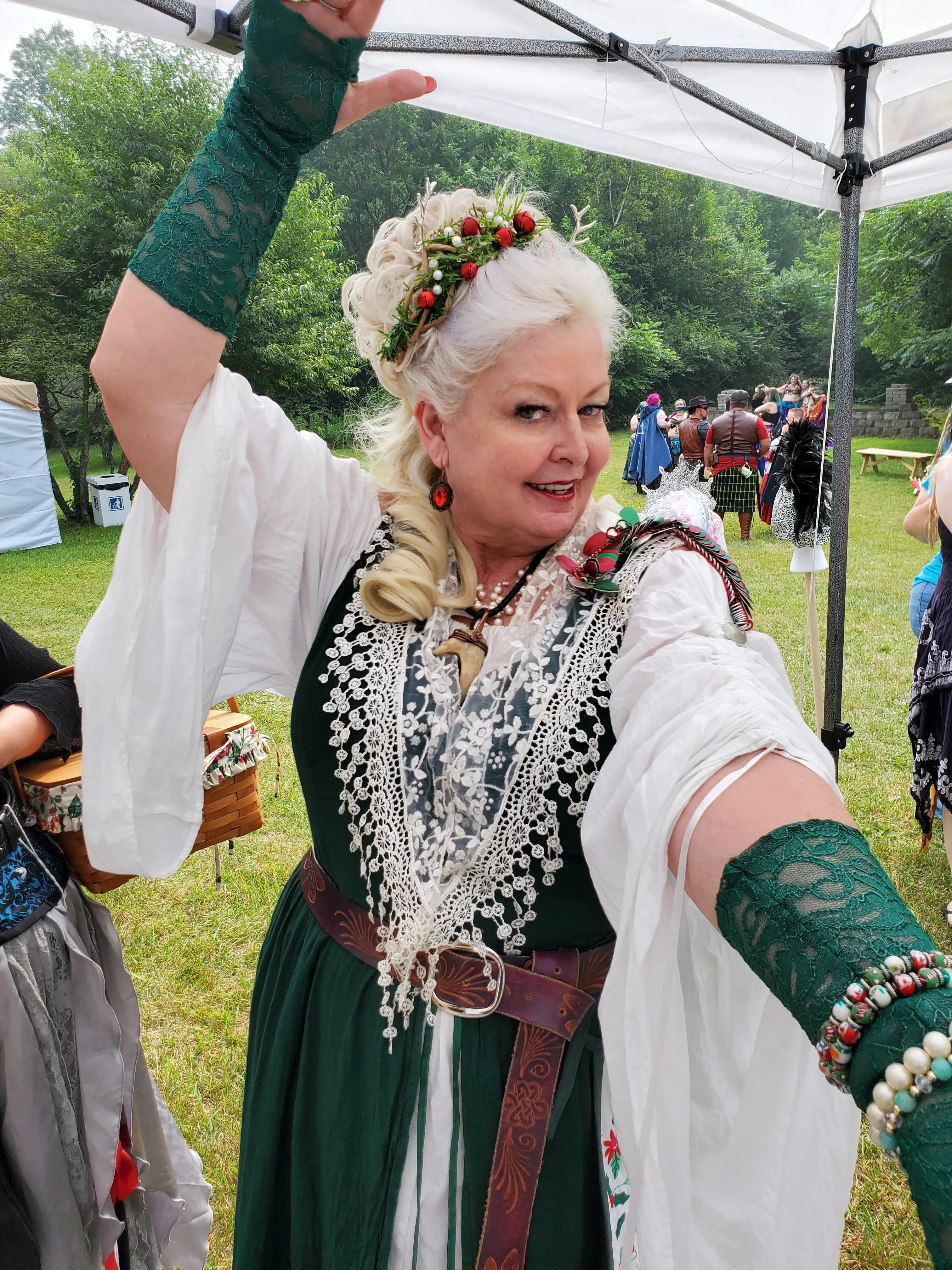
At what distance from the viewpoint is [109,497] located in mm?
12953

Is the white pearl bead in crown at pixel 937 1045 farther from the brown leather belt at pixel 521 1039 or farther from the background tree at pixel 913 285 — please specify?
the background tree at pixel 913 285

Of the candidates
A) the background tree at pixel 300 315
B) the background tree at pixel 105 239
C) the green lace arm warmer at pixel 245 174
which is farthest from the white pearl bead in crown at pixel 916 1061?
the background tree at pixel 300 315

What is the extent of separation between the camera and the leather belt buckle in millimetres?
1140

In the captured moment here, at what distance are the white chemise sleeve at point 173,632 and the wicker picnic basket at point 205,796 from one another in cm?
41

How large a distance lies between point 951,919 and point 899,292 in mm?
22262

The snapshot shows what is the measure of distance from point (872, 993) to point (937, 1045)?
50 mm

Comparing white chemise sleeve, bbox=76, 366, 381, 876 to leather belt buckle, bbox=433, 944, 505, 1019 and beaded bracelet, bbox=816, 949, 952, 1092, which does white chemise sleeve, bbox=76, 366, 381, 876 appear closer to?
leather belt buckle, bbox=433, 944, 505, 1019

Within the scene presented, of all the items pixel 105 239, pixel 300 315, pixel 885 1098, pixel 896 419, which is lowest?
pixel 885 1098

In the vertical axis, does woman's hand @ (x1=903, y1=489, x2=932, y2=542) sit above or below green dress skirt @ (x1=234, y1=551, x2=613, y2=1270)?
above

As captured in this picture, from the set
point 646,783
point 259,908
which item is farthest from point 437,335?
point 259,908

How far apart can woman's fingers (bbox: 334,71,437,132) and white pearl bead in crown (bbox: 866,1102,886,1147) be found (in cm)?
104

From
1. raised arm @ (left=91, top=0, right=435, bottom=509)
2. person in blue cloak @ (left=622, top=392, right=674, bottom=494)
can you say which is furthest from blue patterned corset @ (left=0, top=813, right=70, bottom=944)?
person in blue cloak @ (left=622, top=392, right=674, bottom=494)

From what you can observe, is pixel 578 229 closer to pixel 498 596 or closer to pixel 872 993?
pixel 498 596

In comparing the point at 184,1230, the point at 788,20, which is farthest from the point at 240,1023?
the point at 788,20
